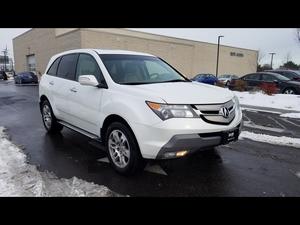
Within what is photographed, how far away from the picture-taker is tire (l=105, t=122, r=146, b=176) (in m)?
3.77

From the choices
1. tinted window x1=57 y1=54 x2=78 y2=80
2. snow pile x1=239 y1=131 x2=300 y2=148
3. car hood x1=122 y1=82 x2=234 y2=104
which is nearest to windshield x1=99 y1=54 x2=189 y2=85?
car hood x1=122 y1=82 x2=234 y2=104

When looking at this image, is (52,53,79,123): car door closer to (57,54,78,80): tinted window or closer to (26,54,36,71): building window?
(57,54,78,80): tinted window

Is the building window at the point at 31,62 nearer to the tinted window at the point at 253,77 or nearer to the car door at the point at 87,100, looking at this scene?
the tinted window at the point at 253,77

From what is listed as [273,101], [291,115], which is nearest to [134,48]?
[273,101]

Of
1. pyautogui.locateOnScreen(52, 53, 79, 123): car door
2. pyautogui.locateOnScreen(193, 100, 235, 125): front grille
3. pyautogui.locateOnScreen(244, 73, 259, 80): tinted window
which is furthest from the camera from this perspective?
pyautogui.locateOnScreen(244, 73, 259, 80): tinted window

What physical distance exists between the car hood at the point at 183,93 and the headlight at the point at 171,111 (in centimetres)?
7

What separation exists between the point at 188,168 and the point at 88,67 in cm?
241

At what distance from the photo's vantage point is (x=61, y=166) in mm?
4426

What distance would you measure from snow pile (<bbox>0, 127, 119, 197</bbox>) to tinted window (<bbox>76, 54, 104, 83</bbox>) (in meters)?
1.64

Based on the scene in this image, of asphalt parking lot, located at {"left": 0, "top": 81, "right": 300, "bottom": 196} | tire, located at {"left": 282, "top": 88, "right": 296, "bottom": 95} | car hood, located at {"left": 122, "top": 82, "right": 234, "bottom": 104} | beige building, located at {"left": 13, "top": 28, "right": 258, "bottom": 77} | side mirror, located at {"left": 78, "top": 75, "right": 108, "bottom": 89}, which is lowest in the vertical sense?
asphalt parking lot, located at {"left": 0, "top": 81, "right": 300, "bottom": 196}

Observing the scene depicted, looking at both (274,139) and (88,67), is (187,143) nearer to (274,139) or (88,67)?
(88,67)

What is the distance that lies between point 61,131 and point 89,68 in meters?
2.33

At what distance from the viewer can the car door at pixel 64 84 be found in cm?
524
